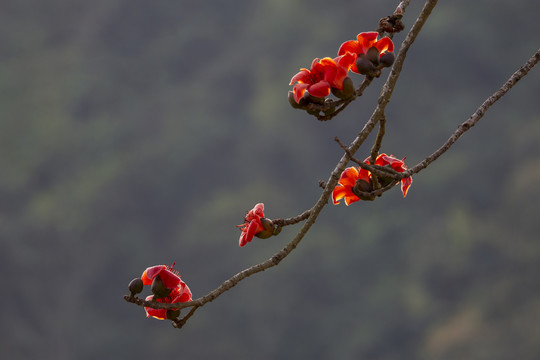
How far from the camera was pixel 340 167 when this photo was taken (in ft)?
2.59

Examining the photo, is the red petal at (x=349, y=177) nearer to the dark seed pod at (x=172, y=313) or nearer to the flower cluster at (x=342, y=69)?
the flower cluster at (x=342, y=69)

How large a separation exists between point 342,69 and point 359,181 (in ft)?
0.55

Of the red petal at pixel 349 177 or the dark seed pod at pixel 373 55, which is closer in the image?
the dark seed pod at pixel 373 55

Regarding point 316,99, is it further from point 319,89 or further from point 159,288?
point 159,288

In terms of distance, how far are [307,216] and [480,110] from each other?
0.85 ft

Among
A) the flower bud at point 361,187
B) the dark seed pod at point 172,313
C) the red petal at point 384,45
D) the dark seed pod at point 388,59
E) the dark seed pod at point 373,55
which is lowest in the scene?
the dark seed pod at point 172,313

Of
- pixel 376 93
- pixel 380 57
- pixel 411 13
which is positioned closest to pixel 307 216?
pixel 380 57

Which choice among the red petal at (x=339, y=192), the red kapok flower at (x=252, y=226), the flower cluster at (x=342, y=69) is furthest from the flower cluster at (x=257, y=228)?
the flower cluster at (x=342, y=69)

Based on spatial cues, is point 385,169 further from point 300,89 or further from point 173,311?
point 173,311

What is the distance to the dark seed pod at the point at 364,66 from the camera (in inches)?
33.4

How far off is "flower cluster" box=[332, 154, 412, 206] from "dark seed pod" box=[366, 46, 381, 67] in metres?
0.15

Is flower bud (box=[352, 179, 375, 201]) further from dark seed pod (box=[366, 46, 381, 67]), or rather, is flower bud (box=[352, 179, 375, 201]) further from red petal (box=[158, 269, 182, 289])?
red petal (box=[158, 269, 182, 289])

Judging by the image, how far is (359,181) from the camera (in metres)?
0.93

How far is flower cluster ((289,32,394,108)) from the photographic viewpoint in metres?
0.82
